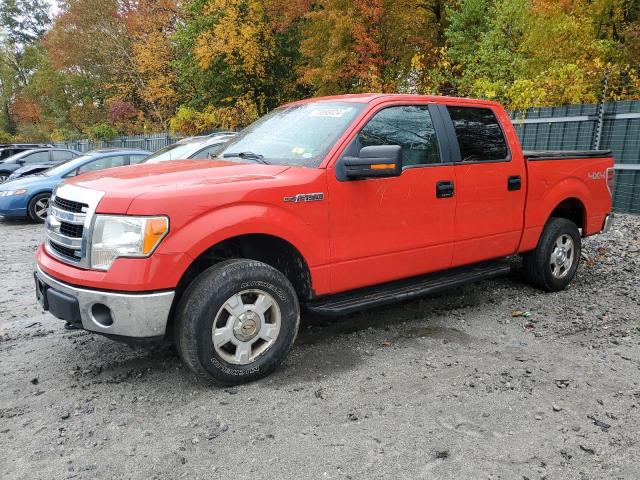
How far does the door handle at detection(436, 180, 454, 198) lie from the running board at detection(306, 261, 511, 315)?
2.44 ft

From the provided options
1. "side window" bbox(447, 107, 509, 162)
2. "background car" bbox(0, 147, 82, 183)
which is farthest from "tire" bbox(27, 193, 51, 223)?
"side window" bbox(447, 107, 509, 162)

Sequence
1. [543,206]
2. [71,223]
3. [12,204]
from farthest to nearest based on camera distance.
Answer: [12,204] < [543,206] < [71,223]

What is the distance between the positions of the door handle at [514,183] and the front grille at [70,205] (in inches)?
143

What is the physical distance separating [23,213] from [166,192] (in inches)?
365

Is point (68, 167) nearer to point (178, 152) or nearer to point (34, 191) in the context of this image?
point (34, 191)

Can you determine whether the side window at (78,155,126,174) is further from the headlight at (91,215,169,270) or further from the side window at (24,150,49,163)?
the headlight at (91,215,169,270)

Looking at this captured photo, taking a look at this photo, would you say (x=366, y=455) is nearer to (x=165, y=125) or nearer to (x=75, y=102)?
(x=165, y=125)

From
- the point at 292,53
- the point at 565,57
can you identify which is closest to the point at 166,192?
the point at 565,57

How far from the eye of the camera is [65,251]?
348 cm

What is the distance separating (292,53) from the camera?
83.5 ft

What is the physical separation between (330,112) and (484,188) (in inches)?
62.0

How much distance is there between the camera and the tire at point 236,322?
328 cm

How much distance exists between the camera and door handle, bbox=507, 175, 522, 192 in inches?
193

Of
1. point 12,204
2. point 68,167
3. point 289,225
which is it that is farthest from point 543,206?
point 12,204
